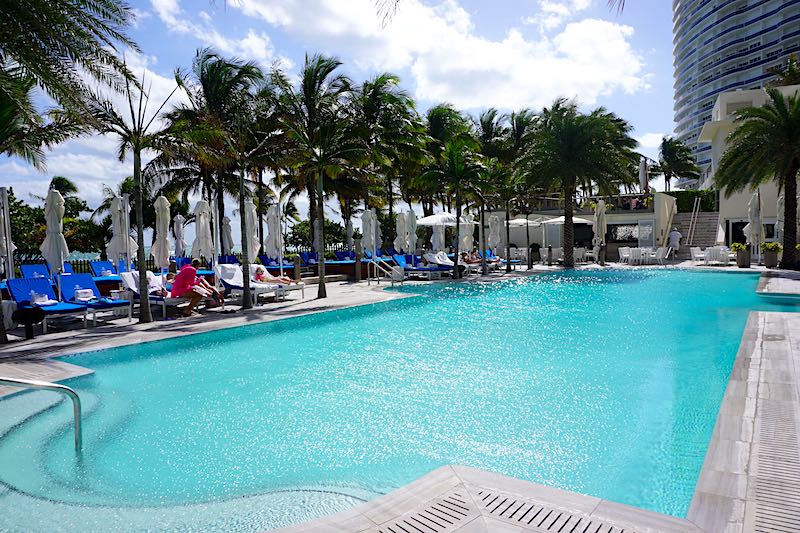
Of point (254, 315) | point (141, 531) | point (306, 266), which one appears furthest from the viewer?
Answer: point (306, 266)

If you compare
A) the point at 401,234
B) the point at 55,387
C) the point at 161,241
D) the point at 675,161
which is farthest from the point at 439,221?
the point at 675,161

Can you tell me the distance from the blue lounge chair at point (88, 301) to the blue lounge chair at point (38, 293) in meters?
0.27

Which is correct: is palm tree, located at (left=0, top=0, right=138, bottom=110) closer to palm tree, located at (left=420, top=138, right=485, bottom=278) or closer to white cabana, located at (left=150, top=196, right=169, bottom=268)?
white cabana, located at (left=150, top=196, right=169, bottom=268)

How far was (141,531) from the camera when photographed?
3.49 meters

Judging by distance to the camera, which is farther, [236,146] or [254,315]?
[236,146]

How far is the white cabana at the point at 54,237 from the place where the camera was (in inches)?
465

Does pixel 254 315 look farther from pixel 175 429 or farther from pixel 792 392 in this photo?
pixel 792 392

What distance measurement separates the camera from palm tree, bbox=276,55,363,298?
50.2 feet

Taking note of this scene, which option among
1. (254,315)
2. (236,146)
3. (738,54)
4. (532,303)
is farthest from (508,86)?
(738,54)

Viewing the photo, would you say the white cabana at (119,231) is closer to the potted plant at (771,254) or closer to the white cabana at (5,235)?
the white cabana at (5,235)

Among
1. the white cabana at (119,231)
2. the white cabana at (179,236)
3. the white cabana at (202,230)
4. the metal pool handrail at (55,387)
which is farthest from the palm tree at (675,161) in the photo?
the metal pool handrail at (55,387)

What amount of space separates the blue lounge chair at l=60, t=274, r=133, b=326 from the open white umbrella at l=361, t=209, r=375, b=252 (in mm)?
10676

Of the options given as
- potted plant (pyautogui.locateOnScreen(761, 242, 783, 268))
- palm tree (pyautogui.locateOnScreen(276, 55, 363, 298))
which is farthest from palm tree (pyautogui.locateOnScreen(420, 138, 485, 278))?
potted plant (pyautogui.locateOnScreen(761, 242, 783, 268))

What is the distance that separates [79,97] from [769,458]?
34.5 feet
